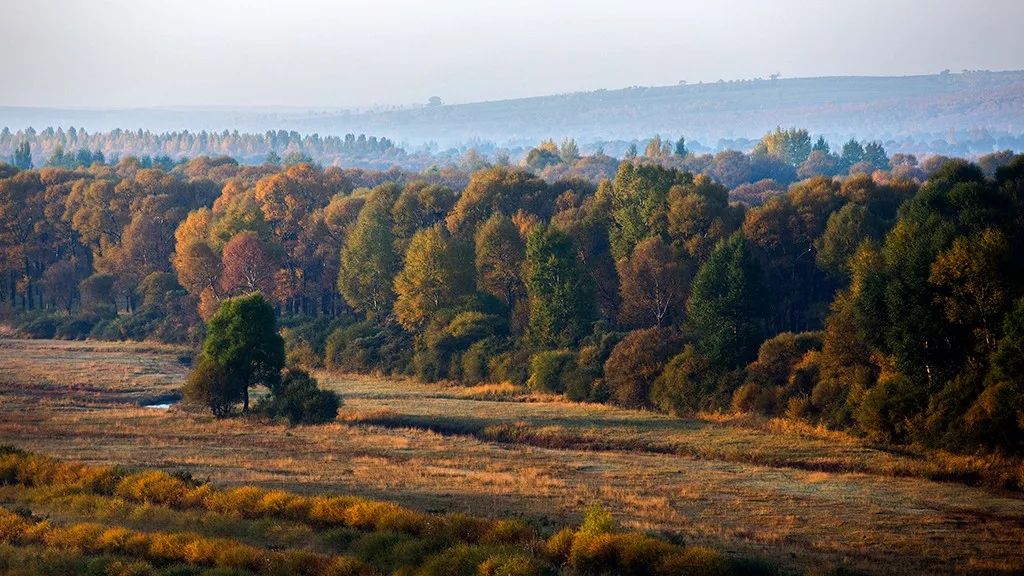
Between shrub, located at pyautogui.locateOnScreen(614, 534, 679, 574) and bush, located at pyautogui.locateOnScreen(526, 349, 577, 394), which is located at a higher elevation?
shrub, located at pyautogui.locateOnScreen(614, 534, 679, 574)

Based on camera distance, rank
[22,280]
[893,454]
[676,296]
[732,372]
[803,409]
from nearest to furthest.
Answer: [893,454] < [803,409] < [732,372] < [676,296] < [22,280]

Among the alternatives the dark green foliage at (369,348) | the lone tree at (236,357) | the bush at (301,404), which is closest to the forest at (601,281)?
the dark green foliage at (369,348)

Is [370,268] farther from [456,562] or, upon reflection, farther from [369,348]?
[456,562]

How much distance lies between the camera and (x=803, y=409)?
66188 mm

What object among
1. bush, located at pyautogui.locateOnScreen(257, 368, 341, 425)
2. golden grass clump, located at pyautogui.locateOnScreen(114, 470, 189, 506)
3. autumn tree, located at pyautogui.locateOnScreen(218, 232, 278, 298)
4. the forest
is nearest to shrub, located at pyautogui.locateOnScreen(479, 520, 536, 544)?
golden grass clump, located at pyautogui.locateOnScreen(114, 470, 189, 506)

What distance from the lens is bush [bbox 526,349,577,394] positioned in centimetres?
8200

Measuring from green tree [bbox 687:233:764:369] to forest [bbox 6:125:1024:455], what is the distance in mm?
151

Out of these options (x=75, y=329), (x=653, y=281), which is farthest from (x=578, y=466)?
(x=75, y=329)

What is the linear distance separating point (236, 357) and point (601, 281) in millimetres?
34201

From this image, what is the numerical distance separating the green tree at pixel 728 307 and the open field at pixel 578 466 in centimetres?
633

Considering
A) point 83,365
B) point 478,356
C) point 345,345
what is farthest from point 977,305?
point 83,365

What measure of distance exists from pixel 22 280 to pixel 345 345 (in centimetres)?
4509

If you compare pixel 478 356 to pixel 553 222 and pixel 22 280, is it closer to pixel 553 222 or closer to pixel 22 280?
pixel 553 222

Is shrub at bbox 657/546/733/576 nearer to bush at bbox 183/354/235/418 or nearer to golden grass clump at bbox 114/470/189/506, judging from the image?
golden grass clump at bbox 114/470/189/506
